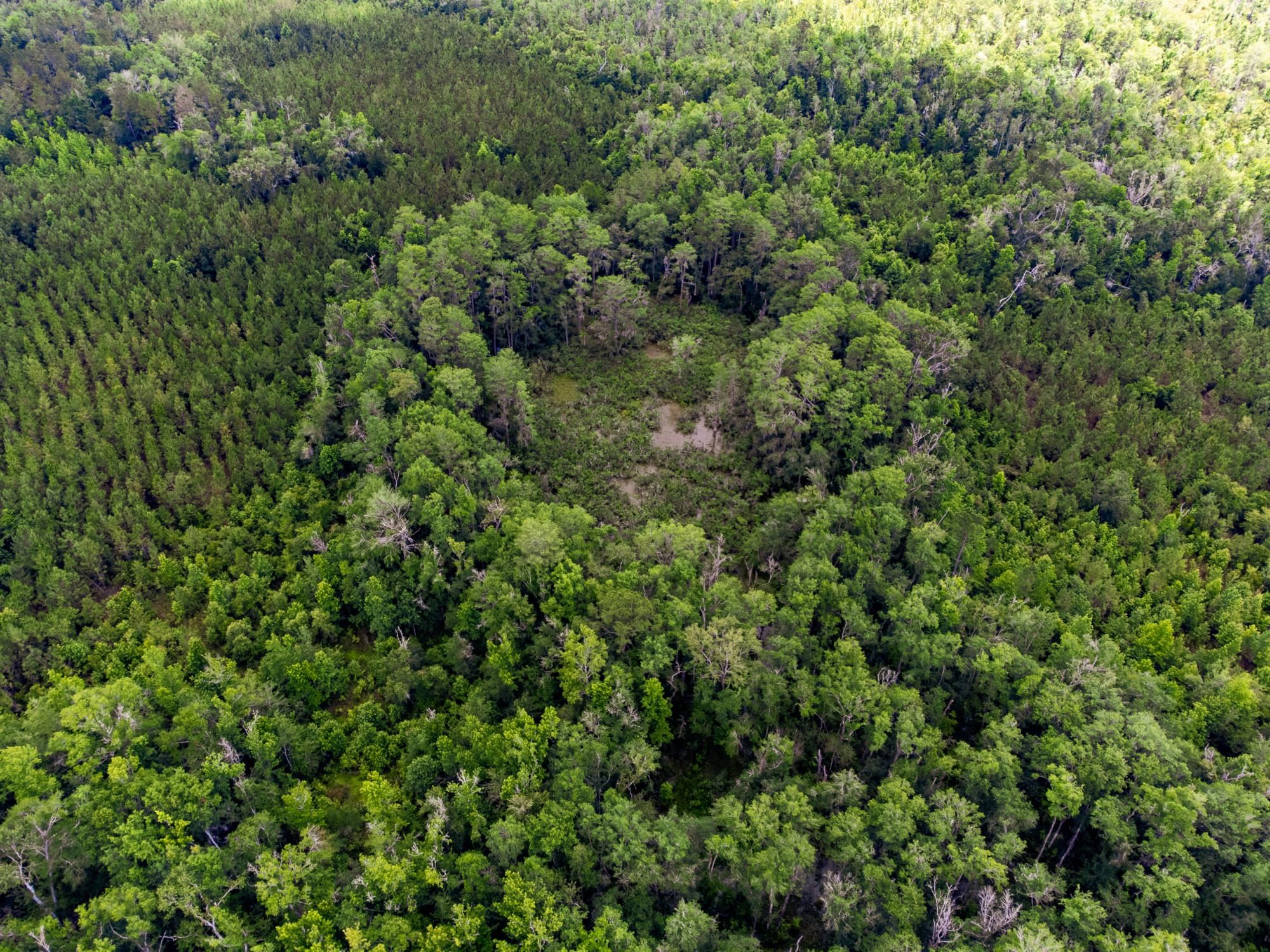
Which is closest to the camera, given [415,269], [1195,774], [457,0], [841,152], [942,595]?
[1195,774]

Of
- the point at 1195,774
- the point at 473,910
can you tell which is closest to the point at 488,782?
the point at 473,910

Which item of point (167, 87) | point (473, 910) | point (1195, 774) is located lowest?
point (473, 910)

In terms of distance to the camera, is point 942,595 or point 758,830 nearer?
point 758,830

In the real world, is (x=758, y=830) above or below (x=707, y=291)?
below

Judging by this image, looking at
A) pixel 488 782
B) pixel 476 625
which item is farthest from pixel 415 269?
pixel 488 782

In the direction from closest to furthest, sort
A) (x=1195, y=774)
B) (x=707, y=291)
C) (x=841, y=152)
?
(x=1195, y=774) < (x=707, y=291) < (x=841, y=152)

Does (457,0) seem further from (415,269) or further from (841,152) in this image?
(415,269)
